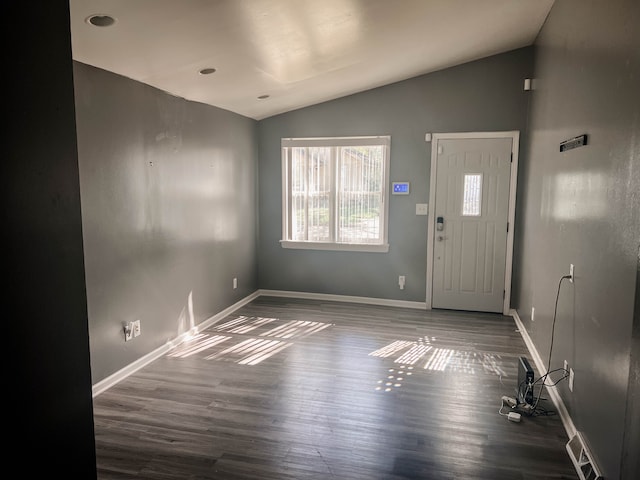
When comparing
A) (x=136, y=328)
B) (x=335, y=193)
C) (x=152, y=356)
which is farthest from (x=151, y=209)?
(x=335, y=193)

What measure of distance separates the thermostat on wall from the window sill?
2.20 feet

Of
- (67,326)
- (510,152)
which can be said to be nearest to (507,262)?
(510,152)

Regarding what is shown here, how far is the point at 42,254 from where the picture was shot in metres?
1.17

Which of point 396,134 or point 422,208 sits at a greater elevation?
point 396,134

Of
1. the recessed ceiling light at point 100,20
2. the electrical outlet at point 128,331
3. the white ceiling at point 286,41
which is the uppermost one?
the white ceiling at point 286,41

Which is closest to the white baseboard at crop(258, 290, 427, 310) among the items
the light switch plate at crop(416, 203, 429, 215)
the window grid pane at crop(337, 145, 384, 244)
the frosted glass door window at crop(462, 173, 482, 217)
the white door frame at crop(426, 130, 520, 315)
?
the white door frame at crop(426, 130, 520, 315)

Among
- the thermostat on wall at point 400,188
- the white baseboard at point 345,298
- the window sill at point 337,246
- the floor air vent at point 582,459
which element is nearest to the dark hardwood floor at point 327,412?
the floor air vent at point 582,459

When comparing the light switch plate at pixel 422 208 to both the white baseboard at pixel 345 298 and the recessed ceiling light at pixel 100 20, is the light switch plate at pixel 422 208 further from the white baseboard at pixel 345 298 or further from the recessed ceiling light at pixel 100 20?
the recessed ceiling light at pixel 100 20

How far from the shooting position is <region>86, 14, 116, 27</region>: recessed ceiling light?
2.30m

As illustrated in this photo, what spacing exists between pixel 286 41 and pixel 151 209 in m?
1.76

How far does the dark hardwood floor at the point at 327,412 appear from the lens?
2352 mm

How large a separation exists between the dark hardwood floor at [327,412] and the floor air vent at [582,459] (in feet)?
0.17

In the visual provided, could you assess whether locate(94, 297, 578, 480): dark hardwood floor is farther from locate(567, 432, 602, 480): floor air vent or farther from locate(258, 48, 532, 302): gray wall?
locate(258, 48, 532, 302): gray wall

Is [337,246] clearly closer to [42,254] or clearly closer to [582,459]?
[582,459]
